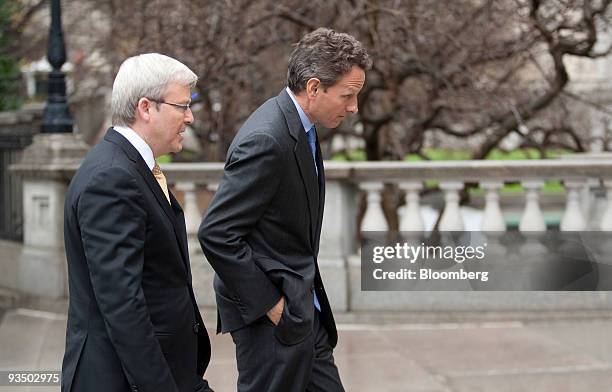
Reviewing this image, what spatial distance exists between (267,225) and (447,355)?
4.10 m

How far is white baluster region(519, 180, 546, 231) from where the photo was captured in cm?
868

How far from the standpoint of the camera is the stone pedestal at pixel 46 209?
9633 millimetres

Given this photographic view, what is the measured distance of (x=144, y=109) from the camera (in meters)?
3.29

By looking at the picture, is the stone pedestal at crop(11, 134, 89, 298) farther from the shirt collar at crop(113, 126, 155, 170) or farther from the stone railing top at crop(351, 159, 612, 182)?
the shirt collar at crop(113, 126, 155, 170)

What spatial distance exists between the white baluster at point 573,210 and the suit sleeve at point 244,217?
5427 mm

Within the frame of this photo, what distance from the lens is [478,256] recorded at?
8547mm

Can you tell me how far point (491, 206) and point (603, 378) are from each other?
2263 millimetres

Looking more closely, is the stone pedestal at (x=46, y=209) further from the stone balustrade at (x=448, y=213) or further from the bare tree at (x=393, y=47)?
the bare tree at (x=393, y=47)

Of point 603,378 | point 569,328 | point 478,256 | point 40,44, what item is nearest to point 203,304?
point 478,256

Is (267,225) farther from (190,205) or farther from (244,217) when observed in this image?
(190,205)

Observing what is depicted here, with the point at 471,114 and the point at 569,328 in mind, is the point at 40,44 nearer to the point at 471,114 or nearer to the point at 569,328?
the point at 471,114

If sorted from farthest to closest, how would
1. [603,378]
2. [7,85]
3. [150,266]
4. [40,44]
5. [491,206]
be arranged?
1. [40,44]
2. [7,85]
3. [491,206]
4. [603,378]
5. [150,266]

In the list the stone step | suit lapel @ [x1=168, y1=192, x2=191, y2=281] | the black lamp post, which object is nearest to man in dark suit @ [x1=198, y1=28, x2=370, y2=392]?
suit lapel @ [x1=168, y1=192, x2=191, y2=281]

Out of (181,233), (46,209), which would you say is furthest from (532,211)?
(181,233)
